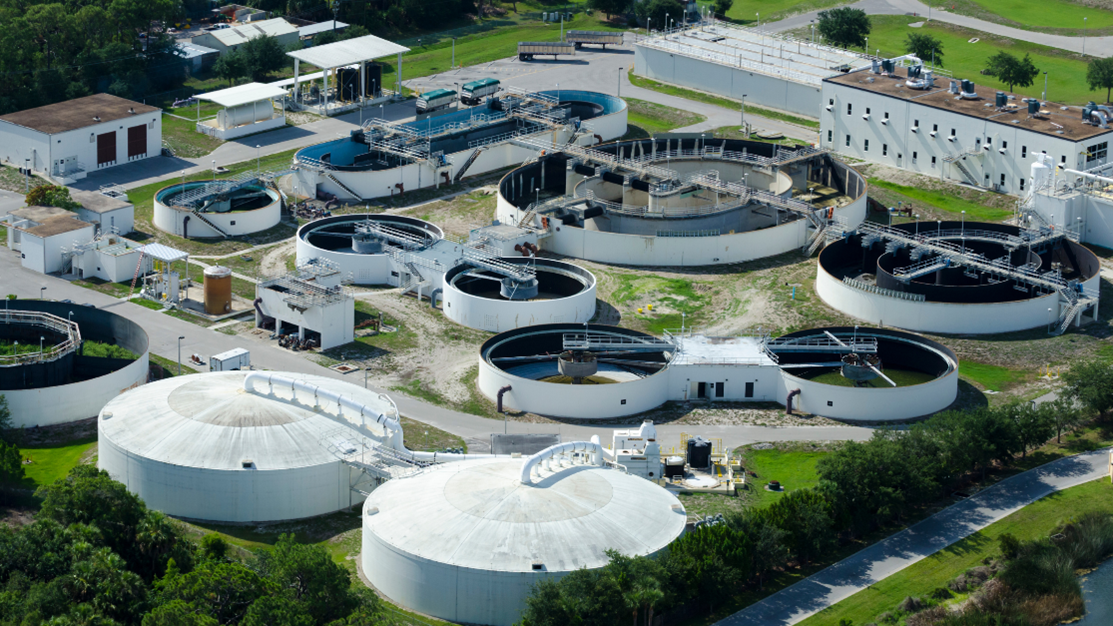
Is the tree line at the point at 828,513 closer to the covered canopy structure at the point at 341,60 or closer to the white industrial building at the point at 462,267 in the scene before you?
the white industrial building at the point at 462,267

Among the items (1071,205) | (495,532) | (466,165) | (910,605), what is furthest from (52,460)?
(1071,205)

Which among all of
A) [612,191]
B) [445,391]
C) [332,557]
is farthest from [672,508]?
[612,191]

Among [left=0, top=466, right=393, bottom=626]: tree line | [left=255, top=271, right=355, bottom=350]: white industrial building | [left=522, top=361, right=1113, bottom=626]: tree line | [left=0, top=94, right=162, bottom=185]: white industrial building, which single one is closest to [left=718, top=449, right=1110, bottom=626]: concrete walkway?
[left=522, top=361, right=1113, bottom=626]: tree line

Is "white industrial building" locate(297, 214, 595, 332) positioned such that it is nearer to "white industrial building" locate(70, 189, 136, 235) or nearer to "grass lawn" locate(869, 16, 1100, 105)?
"white industrial building" locate(70, 189, 136, 235)

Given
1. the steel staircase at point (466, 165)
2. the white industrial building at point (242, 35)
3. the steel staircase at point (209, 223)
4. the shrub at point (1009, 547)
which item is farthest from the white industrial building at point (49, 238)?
the shrub at point (1009, 547)

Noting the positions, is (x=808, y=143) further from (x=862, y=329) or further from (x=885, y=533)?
(x=885, y=533)
